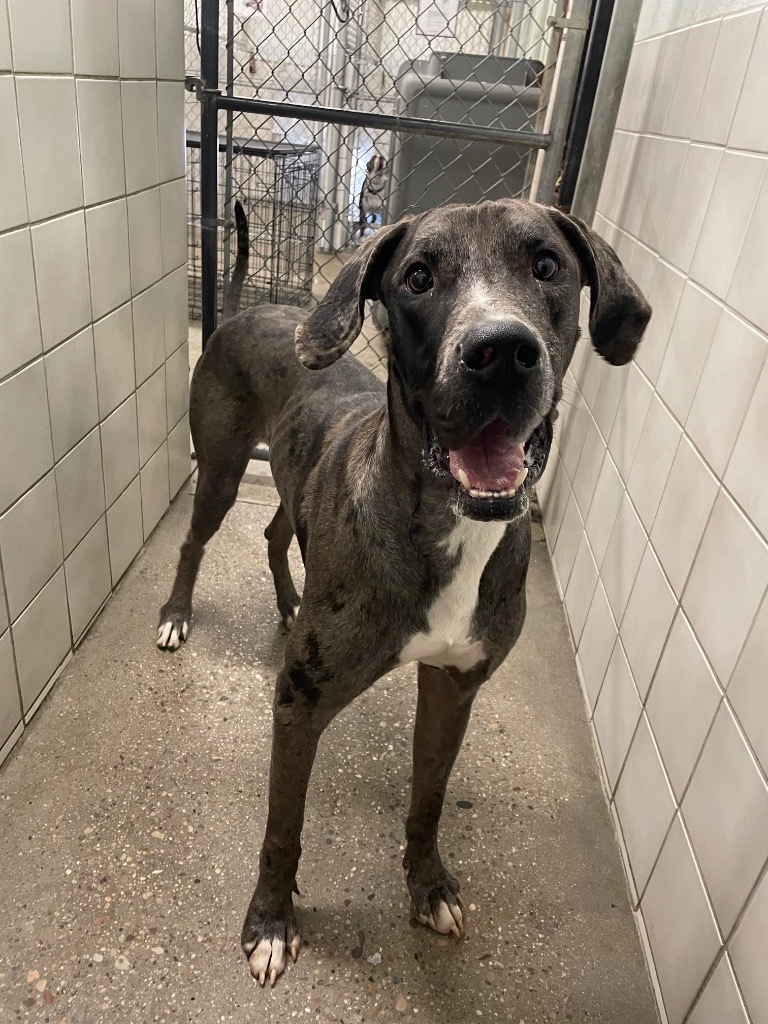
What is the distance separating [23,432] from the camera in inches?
68.6

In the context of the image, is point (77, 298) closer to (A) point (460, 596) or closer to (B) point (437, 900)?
(A) point (460, 596)

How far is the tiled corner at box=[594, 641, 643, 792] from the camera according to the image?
1.84 meters

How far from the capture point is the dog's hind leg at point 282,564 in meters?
2.33

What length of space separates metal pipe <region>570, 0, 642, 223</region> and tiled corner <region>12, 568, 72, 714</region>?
7.23ft

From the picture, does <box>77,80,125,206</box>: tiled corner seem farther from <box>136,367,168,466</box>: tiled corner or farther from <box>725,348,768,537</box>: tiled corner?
<box>725,348,768,537</box>: tiled corner

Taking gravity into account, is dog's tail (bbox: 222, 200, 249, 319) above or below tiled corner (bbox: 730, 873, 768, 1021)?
above

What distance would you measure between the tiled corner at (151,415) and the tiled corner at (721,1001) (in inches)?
84.4

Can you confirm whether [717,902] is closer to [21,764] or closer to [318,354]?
[318,354]

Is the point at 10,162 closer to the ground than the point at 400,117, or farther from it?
closer to the ground

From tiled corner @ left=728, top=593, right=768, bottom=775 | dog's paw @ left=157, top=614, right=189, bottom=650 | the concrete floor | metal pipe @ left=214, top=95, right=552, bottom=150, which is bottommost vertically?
the concrete floor

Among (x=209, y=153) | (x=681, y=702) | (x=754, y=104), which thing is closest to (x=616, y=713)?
(x=681, y=702)

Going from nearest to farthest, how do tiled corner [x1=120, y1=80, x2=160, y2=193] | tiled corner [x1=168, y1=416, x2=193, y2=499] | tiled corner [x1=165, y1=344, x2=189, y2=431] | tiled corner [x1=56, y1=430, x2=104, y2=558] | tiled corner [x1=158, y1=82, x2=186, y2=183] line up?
tiled corner [x1=56, y1=430, x2=104, y2=558], tiled corner [x1=120, y1=80, x2=160, y2=193], tiled corner [x1=158, y1=82, x2=186, y2=183], tiled corner [x1=165, y1=344, x2=189, y2=431], tiled corner [x1=168, y1=416, x2=193, y2=499]

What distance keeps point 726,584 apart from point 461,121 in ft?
11.1

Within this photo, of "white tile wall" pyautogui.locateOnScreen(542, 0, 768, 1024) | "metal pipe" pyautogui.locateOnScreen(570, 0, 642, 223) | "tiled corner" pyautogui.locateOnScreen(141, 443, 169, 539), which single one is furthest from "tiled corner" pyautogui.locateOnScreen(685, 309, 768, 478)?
"tiled corner" pyautogui.locateOnScreen(141, 443, 169, 539)
